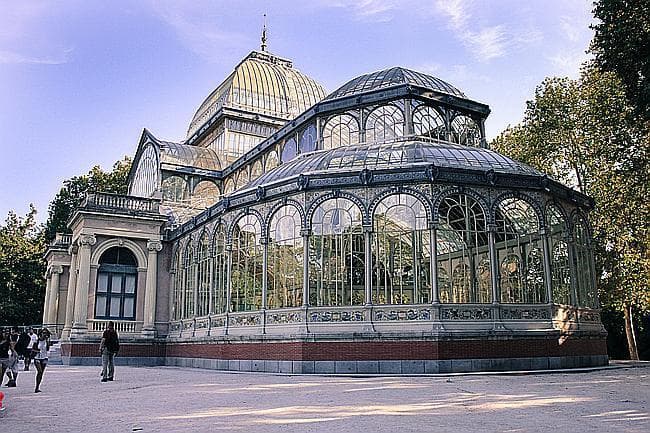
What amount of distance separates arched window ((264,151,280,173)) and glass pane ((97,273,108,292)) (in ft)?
29.6

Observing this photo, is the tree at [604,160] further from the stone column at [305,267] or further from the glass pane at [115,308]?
the glass pane at [115,308]

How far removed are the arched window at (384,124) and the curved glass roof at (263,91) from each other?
14120mm

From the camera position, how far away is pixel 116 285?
27.3 m

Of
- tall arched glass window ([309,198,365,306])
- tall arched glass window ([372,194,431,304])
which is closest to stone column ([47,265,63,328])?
tall arched glass window ([309,198,365,306])

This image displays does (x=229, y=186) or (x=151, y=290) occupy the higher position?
(x=229, y=186)

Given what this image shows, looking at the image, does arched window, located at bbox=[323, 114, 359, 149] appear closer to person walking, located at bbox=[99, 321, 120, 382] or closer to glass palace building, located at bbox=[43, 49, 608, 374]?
glass palace building, located at bbox=[43, 49, 608, 374]

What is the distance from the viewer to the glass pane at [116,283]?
2719 cm

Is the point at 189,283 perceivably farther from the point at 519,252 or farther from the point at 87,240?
the point at 519,252

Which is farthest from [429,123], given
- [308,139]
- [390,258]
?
[390,258]

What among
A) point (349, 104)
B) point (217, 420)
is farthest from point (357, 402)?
point (349, 104)

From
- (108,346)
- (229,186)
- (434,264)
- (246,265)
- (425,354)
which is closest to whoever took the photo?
(108,346)

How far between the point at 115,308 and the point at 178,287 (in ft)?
10.9

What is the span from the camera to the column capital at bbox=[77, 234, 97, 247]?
86.0 feet

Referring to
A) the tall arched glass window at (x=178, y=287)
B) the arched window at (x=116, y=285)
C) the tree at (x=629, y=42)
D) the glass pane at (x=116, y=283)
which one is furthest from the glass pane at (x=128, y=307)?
the tree at (x=629, y=42)
